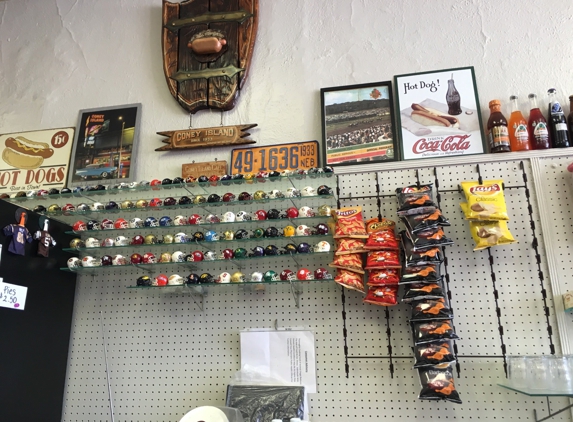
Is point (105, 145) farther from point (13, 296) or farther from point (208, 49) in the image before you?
point (13, 296)

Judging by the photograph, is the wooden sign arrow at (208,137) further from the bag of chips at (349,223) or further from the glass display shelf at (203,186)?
the bag of chips at (349,223)

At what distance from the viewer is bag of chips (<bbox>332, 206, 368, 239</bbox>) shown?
7.79ft

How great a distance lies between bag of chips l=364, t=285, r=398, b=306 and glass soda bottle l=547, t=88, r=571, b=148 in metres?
1.18

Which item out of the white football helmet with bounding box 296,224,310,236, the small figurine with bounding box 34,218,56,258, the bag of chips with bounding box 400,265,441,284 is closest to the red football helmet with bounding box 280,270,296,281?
the white football helmet with bounding box 296,224,310,236

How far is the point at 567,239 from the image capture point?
233 centimetres

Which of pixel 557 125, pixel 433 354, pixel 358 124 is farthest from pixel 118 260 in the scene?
pixel 557 125

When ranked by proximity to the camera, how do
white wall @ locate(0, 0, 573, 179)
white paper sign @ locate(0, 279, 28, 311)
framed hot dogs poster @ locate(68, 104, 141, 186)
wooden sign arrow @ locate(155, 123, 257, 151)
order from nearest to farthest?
white paper sign @ locate(0, 279, 28, 311)
white wall @ locate(0, 0, 573, 179)
wooden sign arrow @ locate(155, 123, 257, 151)
framed hot dogs poster @ locate(68, 104, 141, 186)

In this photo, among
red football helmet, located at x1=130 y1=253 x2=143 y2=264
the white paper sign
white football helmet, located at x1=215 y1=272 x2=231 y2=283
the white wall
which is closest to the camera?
the white paper sign

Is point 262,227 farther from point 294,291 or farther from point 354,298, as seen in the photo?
point 354,298

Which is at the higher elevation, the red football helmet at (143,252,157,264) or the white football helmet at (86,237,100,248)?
the white football helmet at (86,237,100,248)

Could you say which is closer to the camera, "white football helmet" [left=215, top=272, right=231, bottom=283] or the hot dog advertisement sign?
"white football helmet" [left=215, top=272, right=231, bottom=283]

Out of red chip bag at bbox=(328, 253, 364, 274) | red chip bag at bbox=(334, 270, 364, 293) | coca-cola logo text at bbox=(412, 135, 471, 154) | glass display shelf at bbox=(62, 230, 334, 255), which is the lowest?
red chip bag at bbox=(334, 270, 364, 293)

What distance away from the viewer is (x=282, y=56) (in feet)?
9.94

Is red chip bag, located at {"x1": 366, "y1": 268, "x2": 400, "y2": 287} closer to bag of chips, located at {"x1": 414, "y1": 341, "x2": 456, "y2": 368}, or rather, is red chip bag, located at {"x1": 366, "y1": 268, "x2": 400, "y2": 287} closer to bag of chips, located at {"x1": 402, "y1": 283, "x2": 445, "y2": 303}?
bag of chips, located at {"x1": 402, "y1": 283, "x2": 445, "y2": 303}
